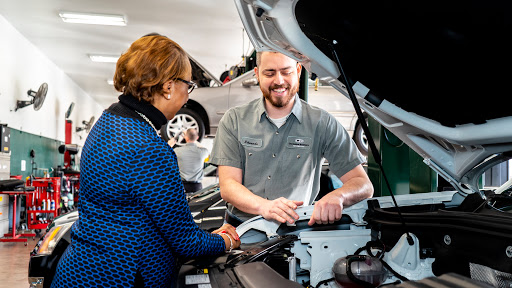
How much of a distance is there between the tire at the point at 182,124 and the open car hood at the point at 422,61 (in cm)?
648

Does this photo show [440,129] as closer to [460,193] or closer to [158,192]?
[460,193]

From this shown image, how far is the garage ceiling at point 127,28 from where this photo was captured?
7844mm

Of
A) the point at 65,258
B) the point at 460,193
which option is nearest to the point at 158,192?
the point at 65,258

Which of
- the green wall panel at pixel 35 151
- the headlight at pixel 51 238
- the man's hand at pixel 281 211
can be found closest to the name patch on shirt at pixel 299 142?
the man's hand at pixel 281 211

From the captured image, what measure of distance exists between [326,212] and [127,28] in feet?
27.2

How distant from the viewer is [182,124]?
26.5 feet

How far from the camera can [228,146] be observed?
236 centimetres

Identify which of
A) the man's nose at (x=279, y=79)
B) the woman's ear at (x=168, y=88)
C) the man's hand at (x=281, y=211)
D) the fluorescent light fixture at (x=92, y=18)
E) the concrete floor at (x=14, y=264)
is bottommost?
the concrete floor at (x=14, y=264)

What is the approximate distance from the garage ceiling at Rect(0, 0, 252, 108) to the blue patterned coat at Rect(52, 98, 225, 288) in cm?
670

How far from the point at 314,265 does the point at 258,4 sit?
911 millimetres

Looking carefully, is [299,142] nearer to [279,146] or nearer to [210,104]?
[279,146]

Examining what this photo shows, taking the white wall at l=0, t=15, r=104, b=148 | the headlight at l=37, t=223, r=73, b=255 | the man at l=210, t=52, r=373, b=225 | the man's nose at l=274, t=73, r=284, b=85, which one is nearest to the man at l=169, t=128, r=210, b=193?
the white wall at l=0, t=15, r=104, b=148

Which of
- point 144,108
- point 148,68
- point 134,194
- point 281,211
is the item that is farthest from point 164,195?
point 281,211

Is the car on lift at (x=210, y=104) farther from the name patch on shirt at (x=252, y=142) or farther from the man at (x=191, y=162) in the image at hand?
the name patch on shirt at (x=252, y=142)
